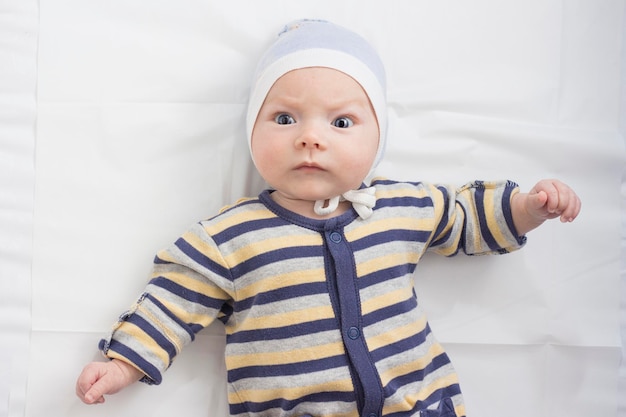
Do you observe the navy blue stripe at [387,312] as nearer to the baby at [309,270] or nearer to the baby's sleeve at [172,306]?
the baby at [309,270]

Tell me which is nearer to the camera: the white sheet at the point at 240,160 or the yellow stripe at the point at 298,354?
the yellow stripe at the point at 298,354

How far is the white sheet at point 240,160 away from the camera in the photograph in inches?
42.9

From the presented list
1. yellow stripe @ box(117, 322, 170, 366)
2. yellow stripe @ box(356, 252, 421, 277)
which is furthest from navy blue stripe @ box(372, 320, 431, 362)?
yellow stripe @ box(117, 322, 170, 366)

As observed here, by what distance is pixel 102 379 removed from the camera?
0.97m

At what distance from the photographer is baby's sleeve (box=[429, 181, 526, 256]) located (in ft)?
3.51

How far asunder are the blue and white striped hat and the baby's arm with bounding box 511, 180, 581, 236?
0.23 meters

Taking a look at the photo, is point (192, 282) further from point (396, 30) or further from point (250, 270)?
point (396, 30)

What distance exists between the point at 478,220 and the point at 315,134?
31 cm

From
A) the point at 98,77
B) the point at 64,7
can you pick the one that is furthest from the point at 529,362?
the point at 64,7

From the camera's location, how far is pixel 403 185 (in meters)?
1.09

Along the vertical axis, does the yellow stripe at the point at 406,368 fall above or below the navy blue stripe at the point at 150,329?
below

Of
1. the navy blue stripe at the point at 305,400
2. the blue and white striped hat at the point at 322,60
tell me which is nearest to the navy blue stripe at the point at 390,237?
the blue and white striped hat at the point at 322,60

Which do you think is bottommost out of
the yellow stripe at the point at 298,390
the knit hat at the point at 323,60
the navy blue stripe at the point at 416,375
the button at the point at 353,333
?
the yellow stripe at the point at 298,390

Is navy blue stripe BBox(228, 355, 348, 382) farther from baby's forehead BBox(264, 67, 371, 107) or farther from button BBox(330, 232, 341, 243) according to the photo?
baby's forehead BBox(264, 67, 371, 107)
